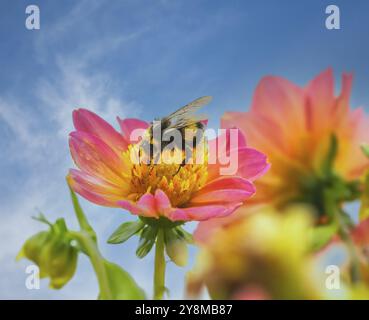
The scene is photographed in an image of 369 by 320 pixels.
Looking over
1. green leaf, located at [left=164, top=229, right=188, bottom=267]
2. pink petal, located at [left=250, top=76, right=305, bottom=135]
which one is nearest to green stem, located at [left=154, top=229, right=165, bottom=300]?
green leaf, located at [left=164, top=229, right=188, bottom=267]

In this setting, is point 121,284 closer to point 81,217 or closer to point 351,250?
point 81,217

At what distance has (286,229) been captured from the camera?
18cm

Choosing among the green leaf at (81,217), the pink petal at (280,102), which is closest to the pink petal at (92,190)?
the green leaf at (81,217)

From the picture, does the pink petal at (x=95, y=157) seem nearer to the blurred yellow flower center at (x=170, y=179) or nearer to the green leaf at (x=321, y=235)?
the blurred yellow flower center at (x=170, y=179)

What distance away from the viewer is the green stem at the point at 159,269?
1.13ft

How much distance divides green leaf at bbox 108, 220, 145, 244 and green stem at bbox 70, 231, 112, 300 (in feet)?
0.13

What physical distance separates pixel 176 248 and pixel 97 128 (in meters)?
0.12

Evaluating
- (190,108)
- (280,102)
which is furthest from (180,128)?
(280,102)

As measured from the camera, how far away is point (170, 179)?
37 centimetres

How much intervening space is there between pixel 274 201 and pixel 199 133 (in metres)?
0.14

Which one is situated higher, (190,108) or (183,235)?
(190,108)

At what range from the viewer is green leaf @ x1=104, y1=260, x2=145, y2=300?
1.15 ft

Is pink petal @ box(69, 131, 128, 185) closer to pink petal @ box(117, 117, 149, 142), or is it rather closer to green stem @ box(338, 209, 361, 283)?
pink petal @ box(117, 117, 149, 142)

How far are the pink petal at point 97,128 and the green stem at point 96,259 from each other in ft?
0.33
